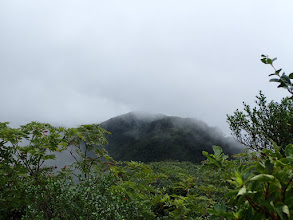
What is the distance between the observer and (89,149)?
5.07 meters

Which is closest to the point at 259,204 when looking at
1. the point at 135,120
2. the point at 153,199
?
the point at 153,199

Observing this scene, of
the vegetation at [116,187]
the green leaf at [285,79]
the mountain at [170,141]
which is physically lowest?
the mountain at [170,141]

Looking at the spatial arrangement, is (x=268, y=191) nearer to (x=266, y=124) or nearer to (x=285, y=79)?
(x=285, y=79)

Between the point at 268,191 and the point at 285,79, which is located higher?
the point at 285,79

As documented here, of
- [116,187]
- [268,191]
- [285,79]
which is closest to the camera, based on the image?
[268,191]

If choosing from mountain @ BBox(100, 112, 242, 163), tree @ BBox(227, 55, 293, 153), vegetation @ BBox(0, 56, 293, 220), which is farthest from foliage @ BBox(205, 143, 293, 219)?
mountain @ BBox(100, 112, 242, 163)

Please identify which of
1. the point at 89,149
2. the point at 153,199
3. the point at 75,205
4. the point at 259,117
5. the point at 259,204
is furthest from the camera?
the point at 259,117

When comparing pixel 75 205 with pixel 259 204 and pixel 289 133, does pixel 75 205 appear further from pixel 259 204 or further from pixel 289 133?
pixel 289 133

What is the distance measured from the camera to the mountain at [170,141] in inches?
1503

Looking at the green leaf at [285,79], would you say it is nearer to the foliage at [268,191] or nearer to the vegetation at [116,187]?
the vegetation at [116,187]

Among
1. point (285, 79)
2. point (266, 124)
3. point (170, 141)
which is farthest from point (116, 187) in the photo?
point (170, 141)

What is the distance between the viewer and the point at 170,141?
41.2 meters

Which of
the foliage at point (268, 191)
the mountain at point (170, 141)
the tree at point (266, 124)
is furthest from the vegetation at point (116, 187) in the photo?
the mountain at point (170, 141)

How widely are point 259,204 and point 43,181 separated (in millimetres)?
3806
